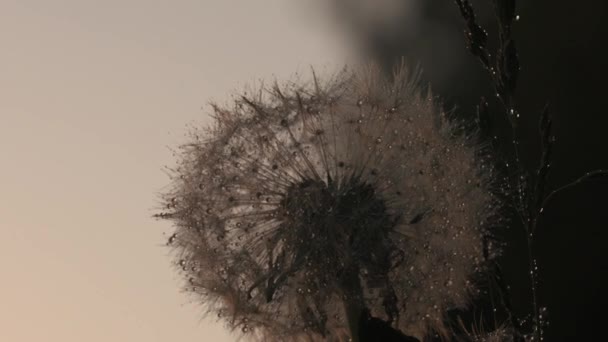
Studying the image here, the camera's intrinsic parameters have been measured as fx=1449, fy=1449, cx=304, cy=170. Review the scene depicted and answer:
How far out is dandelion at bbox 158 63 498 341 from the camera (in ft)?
15.7

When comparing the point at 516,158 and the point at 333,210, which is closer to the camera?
the point at 516,158

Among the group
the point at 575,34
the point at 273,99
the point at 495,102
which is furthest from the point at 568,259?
the point at 273,99

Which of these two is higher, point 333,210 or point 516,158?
point 333,210

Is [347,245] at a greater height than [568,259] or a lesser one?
lesser

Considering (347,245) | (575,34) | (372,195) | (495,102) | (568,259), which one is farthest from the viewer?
(575,34)

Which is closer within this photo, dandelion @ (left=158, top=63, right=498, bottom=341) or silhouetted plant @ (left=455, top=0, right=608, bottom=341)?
silhouetted plant @ (left=455, top=0, right=608, bottom=341)

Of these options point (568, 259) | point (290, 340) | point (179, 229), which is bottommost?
point (290, 340)

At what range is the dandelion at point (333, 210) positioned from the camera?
478cm

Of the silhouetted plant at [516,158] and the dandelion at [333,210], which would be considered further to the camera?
the dandelion at [333,210]

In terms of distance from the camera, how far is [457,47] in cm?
1324

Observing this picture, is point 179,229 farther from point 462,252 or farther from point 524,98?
point 524,98

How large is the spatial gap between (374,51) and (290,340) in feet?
28.0

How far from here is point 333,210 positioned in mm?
4906

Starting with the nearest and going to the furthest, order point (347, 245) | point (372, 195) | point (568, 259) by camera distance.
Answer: point (347, 245), point (372, 195), point (568, 259)
